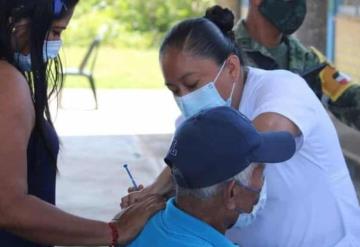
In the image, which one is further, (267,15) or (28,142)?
(267,15)

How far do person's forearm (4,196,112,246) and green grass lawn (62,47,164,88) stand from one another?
10.1m

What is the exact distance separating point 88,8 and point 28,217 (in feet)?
55.3

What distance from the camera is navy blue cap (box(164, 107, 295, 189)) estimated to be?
2188mm

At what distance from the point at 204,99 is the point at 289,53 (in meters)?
1.16

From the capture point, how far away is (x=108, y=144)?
9422mm

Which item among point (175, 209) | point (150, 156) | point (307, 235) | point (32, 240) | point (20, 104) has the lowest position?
point (150, 156)

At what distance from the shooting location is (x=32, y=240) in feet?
8.21

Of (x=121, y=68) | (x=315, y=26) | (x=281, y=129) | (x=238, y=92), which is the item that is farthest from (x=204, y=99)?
(x=121, y=68)

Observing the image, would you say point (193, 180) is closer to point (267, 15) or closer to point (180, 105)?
point (180, 105)

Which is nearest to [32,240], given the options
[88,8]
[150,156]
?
[150,156]

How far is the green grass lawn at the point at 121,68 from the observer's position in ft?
45.9

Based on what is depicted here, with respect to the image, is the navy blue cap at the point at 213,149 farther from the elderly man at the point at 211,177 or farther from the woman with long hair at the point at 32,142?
the woman with long hair at the point at 32,142

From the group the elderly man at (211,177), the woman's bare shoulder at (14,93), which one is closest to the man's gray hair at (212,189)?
the elderly man at (211,177)

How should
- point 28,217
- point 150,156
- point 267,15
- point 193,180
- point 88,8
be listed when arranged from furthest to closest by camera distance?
point 88,8
point 150,156
point 267,15
point 28,217
point 193,180
